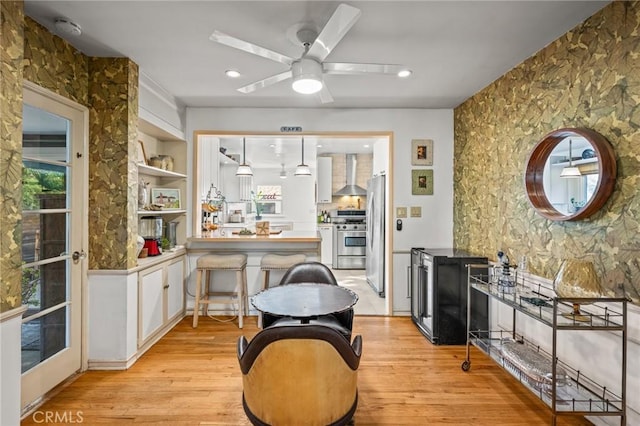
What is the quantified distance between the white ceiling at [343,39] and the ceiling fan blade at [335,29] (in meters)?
0.27

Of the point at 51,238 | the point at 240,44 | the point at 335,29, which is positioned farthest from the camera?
the point at 51,238

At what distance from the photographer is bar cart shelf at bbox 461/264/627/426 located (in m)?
1.75

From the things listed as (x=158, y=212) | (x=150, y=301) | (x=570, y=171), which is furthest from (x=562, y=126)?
(x=150, y=301)

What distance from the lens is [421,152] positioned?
399cm

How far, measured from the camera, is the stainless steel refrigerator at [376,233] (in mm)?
4780

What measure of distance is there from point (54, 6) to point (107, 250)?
1705 millimetres

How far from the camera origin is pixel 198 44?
2426mm

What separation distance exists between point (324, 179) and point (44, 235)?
5.60 metres

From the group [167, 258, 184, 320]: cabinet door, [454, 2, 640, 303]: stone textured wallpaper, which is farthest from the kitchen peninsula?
[454, 2, 640, 303]: stone textured wallpaper

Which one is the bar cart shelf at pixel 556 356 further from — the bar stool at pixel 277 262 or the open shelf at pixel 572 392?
the bar stool at pixel 277 262

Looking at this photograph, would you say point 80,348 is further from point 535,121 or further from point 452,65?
point 535,121

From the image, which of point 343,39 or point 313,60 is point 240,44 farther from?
point 343,39

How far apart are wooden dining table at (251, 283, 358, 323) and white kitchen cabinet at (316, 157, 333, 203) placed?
5.09 metres

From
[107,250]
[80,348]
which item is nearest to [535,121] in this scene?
[107,250]
